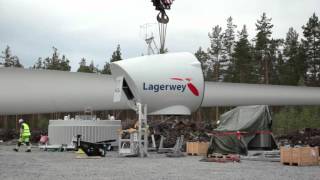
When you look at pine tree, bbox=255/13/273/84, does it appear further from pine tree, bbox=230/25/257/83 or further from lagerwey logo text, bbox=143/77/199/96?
lagerwey logo text, bbox=143/77/199/96

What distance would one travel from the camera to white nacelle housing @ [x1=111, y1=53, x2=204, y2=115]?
18.6m

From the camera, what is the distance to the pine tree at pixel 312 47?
58.8 meters

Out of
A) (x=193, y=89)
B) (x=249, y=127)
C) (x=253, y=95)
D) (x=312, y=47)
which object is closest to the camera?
(x=193, y=89)

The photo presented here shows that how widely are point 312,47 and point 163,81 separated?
4571cm

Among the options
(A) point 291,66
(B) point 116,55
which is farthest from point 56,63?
(A) point 291,66

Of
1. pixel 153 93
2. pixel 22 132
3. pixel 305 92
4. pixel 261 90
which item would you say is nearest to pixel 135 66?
pixel 153 93

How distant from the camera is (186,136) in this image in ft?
91.5

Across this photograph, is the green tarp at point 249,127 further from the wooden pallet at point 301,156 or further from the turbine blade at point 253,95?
the wooden pallet at point 301,156

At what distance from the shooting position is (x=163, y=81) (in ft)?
61.5

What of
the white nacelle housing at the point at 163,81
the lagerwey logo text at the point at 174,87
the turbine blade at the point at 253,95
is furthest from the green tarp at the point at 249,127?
the lagerwey logo text at the point at 174,87

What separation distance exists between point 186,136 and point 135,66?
404 inches

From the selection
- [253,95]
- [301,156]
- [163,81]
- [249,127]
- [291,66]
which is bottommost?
[301,156]

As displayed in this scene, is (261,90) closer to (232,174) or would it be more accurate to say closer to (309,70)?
(232,174)

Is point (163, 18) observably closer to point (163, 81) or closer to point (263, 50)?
point (163, 81)
